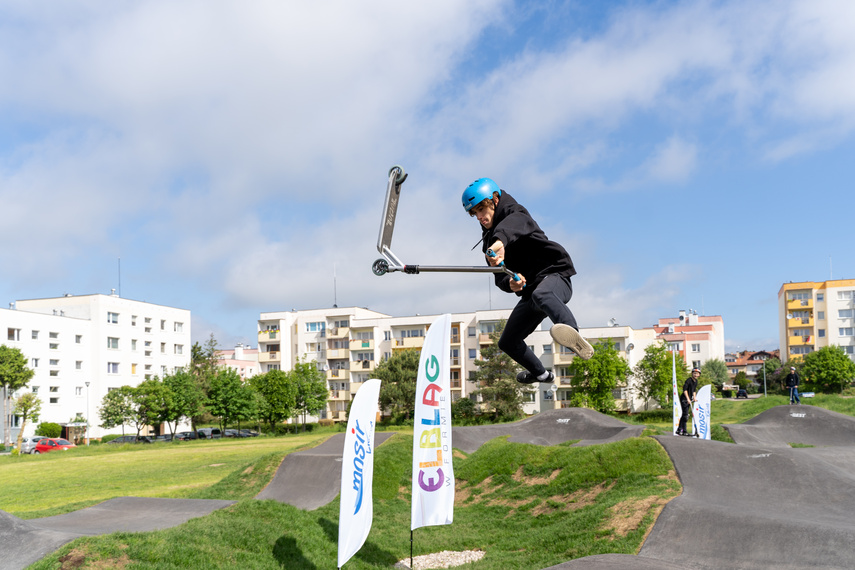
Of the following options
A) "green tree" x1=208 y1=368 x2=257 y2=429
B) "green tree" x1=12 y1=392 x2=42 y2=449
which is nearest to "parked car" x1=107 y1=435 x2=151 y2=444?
"green tree" x1=208 y1=368 x2=257 y2=429

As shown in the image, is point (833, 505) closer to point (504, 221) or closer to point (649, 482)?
point (649, 482)

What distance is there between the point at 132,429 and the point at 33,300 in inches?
854

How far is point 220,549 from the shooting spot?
491 inches

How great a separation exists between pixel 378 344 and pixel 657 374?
126 feet

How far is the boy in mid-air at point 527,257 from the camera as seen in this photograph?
470 centimetres

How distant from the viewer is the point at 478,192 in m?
5.00

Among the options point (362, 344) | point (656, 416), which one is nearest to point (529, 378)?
point (656, 416)

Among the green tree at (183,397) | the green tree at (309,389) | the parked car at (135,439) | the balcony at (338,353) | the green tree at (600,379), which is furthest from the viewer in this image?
the balcony at (338,353)

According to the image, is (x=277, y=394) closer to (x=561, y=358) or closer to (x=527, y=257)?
(x=561, y=358)

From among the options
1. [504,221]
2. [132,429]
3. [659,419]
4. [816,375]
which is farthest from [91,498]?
Answer: [816,375]

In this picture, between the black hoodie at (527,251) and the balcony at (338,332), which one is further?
the balcony at (338,332)

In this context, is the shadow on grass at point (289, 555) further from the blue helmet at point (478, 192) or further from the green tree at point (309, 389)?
the green tree at point (309, 389)

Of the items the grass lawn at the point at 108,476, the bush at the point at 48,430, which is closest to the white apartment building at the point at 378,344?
the bush at the point at 48,430

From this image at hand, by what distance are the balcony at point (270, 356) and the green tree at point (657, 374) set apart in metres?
55.4
